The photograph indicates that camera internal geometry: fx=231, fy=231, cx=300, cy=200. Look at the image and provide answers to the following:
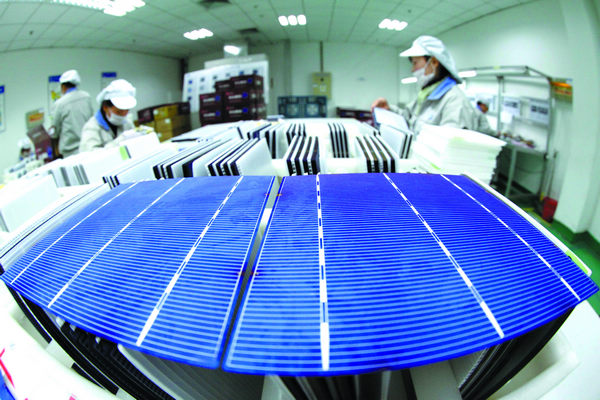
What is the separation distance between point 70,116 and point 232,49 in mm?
5060

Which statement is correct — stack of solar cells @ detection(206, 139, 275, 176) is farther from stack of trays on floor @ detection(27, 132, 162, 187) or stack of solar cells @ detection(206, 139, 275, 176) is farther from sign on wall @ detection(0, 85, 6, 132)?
sign on wall @ detection(0, 85, 6, 132)

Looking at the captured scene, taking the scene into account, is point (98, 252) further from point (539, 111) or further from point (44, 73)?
point (44, 73)

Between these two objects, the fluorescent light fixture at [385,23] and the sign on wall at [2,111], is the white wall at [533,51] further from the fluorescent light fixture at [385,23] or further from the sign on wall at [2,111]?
the sign on wall at [2,111]

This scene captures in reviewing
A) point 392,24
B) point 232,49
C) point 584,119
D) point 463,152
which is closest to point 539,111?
point 584,119

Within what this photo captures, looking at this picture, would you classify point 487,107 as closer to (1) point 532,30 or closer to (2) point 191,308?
(1) point 532,30

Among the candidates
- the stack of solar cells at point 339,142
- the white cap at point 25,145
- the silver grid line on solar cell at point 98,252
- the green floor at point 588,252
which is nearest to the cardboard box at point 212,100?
the white cap at point 25,145

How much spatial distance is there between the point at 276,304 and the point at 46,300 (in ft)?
1.66

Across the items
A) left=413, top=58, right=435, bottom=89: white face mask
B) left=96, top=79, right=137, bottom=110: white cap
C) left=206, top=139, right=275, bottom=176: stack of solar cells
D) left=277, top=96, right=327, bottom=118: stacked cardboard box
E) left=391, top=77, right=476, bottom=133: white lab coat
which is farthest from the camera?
left=277, top=96, right=327, bottom=118: stacked cardboard box

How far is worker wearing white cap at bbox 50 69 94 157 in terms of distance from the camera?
352 cm

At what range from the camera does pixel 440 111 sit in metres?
2.30

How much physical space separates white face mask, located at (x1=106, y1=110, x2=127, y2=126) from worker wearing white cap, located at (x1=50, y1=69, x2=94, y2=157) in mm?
1379

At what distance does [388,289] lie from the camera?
0.44 metres

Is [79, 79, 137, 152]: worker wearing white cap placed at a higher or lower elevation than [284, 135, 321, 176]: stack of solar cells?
higher

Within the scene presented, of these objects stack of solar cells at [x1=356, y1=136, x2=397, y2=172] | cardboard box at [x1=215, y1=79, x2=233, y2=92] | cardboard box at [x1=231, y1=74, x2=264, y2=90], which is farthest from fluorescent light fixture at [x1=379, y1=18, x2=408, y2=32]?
stack of solar cells at [x1=356, y1=136, x2=397, y2=172]
